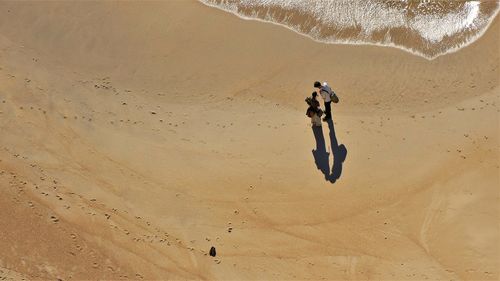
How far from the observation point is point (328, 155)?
11492mm

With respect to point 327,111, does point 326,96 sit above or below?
above

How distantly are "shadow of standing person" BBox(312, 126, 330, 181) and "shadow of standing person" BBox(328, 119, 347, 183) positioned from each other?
118mm

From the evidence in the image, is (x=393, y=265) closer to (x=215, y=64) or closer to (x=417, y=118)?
(x=417, y=118)

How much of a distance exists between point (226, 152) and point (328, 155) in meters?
2.03

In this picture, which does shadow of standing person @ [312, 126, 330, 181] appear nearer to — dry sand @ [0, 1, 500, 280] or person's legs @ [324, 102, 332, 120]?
dry sand @ [0, 1, 500, 280]

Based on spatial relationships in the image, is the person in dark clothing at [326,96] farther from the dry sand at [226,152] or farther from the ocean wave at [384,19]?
the ocean wave at [384,19]

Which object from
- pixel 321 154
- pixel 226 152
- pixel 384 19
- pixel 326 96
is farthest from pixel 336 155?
pixel 384 19

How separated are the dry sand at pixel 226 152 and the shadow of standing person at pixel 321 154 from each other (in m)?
0.13

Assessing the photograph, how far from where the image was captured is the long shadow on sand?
11289mm

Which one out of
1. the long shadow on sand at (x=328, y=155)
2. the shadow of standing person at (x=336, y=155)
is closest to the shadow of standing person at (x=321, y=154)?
the long shadow on sand at (x=328, y=155)

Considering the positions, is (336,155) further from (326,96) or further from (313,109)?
(326,96)

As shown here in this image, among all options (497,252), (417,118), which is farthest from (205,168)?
(497,252)

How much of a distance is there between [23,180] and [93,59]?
3011mm

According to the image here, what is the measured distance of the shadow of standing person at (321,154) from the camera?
11.3 m
